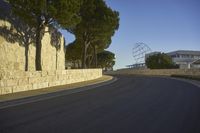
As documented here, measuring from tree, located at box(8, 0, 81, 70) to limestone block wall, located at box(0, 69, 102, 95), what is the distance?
1994mm

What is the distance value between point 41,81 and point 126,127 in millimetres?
15417

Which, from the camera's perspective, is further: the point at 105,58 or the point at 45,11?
the point at 105,58

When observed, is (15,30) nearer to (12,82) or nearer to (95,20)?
(12,82)

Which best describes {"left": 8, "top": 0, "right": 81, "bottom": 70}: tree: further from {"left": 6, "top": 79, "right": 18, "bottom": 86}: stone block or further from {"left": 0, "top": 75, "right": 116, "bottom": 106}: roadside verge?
{"left": 6, "top": 79, "right": 18, "bottom": 86}: stone block

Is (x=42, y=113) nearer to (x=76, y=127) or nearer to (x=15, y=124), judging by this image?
(x=15, y=124)

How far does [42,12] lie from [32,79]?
5972 millimetres

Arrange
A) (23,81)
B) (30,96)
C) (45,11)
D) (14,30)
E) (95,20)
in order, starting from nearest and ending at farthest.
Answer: (30,96), (23,81), (45,11), (14,30), (95,20)

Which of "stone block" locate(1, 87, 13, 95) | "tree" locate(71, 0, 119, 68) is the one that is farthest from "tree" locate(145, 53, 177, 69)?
"stone block" locate(1, 87, 13, 95)

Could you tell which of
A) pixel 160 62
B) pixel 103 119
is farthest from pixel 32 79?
pixel 160 62

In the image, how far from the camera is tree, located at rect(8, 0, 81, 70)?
2538 cm

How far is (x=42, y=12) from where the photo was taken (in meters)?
26.2

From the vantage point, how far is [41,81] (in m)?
23.9

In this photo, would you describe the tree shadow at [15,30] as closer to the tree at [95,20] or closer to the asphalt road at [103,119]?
the asphalt road at [103,119]

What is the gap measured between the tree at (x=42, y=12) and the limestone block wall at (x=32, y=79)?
1994mm
